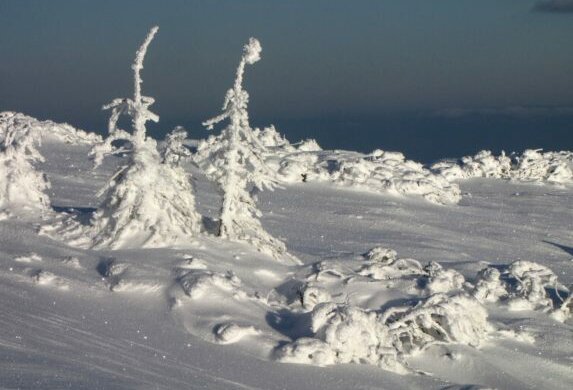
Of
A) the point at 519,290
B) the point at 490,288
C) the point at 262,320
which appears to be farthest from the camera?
the point at 519,290

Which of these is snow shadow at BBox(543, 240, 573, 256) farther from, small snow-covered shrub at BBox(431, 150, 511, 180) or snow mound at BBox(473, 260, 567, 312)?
small snow-covered shrub at BBox(431, 150, 511, 180)

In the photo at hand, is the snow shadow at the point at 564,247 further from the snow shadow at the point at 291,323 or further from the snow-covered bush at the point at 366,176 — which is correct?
the snow shadow at the point at 291,323

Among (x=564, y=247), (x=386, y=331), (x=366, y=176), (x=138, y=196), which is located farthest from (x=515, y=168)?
(x=386, y=331)

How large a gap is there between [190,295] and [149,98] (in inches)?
199

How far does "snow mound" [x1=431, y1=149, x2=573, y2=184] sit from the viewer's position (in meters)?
35.8

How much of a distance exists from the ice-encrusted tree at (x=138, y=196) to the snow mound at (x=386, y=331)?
4394mm

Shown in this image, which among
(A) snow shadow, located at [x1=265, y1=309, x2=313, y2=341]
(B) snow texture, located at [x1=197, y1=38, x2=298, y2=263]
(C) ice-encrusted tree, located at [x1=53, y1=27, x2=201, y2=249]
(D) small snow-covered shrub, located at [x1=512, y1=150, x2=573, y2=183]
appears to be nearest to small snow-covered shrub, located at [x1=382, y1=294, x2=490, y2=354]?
(A) snow shadow, located at [x1=265, y1=309, x2=313, y2=341]

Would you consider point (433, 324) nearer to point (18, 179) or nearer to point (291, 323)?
A: point (291, 323)

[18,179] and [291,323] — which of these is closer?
[291,323]

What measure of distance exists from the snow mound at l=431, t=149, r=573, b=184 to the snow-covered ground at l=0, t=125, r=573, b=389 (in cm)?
1742

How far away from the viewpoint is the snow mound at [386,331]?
11.4 meters

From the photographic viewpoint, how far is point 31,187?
1750cm

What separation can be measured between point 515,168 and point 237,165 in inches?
912

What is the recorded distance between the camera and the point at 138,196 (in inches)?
606
